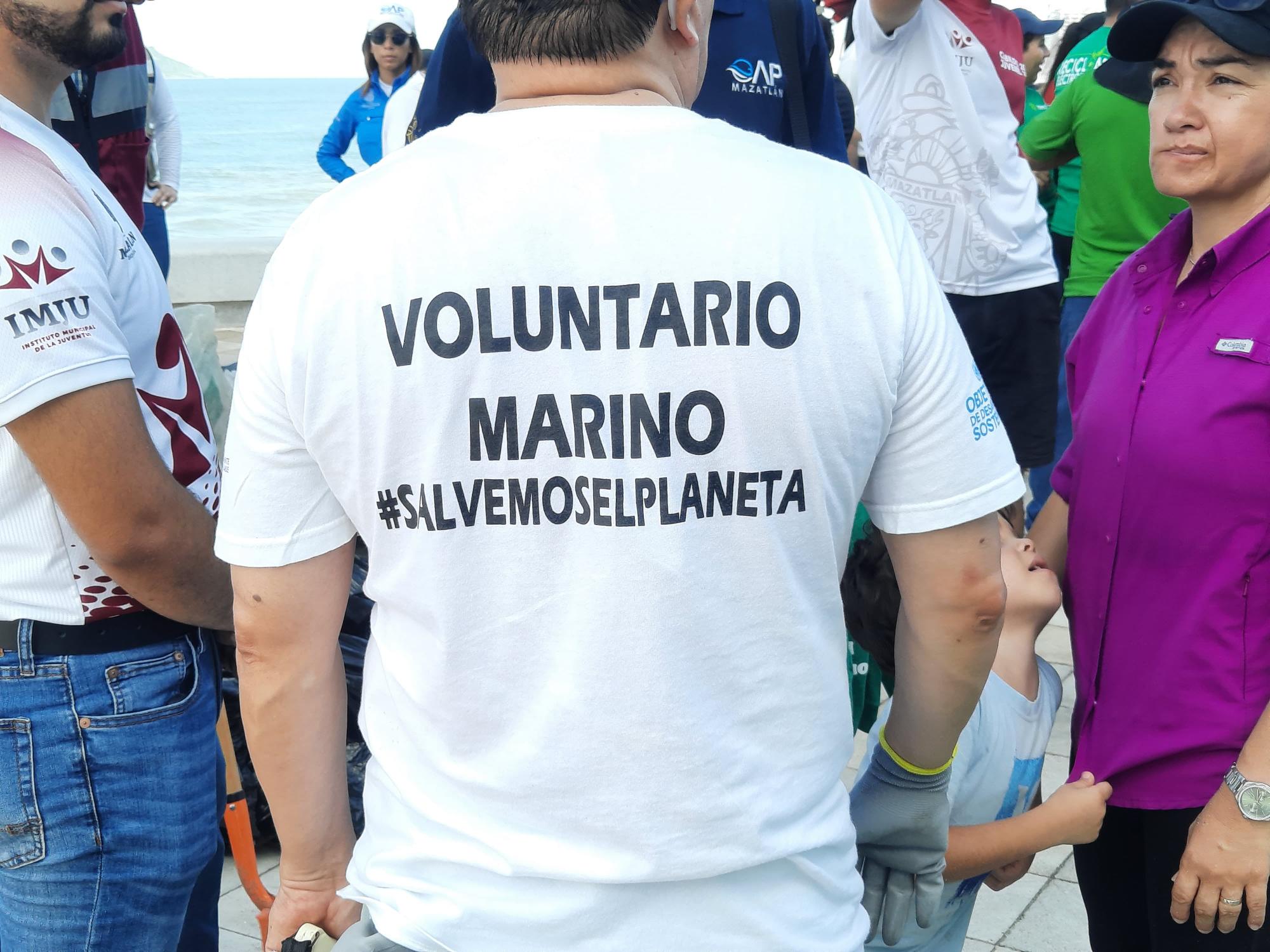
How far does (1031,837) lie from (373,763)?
1.07 meters

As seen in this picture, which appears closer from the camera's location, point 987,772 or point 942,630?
point 942,630

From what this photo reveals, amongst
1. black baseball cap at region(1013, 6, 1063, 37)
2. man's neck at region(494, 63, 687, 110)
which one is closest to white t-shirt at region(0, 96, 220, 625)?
man's neck at region(494, 63, 687, 110)

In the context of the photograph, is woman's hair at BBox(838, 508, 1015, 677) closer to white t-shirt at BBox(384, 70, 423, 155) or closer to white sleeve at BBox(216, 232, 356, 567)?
white sleeve at BBox(216, 232, 356, 567)

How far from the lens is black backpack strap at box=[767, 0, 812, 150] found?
2.79m

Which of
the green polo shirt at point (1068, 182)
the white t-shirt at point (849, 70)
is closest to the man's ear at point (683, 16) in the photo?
the green polo shirt at point (1068, 182)

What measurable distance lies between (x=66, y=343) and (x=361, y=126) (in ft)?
23.6

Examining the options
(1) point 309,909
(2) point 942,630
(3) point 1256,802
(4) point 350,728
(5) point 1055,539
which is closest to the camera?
(2) point 942,630

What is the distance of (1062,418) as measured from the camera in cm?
522

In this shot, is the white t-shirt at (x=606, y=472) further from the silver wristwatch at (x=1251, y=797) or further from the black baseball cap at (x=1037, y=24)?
the black baseball cap at (x=1037, y=24)

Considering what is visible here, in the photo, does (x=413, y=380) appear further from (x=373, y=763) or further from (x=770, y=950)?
(x=770, y=950)

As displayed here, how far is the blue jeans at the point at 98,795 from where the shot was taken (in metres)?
1.81

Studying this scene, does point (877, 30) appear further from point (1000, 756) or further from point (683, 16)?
point (683, 16)

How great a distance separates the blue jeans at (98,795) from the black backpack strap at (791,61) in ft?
5.78

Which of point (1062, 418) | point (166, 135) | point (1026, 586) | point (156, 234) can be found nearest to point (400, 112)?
point (156, 234)
